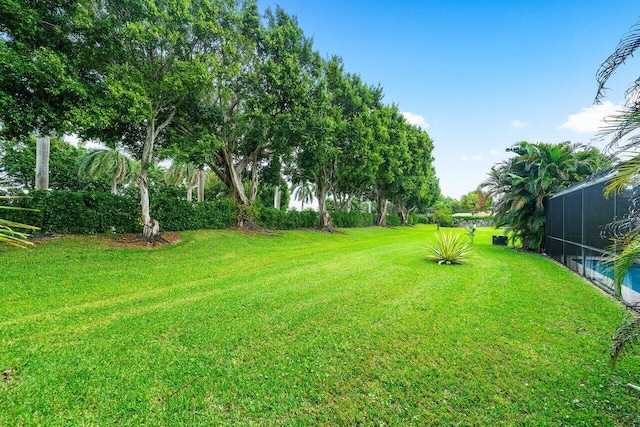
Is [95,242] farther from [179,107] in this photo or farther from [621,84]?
[621,84]

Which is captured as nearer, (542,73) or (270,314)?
(270,314)

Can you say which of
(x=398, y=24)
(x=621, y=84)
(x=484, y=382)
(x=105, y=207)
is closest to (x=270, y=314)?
(x=484, y=382)

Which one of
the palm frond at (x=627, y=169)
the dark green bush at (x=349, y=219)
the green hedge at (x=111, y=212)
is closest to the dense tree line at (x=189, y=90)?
the green hedge at (x=111, y=212)

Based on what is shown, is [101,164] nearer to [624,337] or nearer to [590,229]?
[624,337]

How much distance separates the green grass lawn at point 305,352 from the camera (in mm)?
2115

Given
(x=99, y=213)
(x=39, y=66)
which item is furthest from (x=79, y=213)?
(x=39, y=66)

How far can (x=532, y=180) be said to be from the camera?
9789 mm

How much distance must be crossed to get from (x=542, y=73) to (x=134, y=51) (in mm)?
12609

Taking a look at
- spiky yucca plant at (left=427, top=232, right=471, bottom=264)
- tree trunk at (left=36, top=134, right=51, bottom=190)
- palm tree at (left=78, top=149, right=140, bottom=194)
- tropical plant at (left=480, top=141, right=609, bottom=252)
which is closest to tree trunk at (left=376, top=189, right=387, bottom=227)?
tropical plant at (left=480, top=141, right=609, bottom=252)

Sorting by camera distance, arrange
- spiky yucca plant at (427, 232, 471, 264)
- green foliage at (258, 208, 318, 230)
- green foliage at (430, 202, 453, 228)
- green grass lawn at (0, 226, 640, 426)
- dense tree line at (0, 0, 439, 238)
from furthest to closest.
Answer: green foliage at (430, 202, 453, 228) → green foliage at (258, 208, 318, 230) → spiky yucca plant at (427, 232, 471, 264) → dense tree line at (0, 0, 439, 238) → green grass lawn at (0, 226, 640, 426)

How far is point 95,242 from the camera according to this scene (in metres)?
8.55

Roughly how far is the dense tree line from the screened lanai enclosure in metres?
9.75

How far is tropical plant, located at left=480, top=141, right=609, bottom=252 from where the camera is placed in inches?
375

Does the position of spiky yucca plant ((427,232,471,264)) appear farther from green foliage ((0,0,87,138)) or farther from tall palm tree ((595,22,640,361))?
green foliage ((0,0,87,138))
